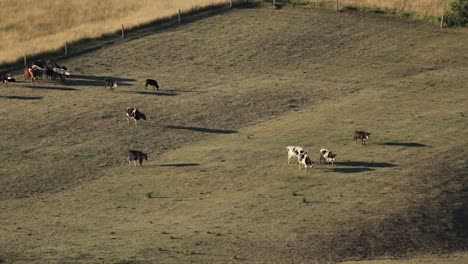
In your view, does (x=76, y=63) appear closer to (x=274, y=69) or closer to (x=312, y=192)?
(x=274, y=69)

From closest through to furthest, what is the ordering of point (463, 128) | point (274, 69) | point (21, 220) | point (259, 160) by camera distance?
point (21, 220)
point (259, 160)
point (463, 128)
point (274, 69)

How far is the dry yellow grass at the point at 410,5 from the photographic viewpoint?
267 ft

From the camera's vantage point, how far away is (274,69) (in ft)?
228

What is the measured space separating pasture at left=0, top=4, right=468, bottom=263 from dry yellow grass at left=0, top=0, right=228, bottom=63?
3.69m

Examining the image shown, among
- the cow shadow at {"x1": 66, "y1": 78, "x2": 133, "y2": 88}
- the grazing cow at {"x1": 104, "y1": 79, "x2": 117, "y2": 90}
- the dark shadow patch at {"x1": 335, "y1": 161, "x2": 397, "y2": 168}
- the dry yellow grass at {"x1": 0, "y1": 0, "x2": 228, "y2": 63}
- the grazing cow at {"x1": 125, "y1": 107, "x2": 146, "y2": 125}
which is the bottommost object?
the dark shadow patch at {"x1": 335, "y1": 161, "x2": 397, "y2": 168}

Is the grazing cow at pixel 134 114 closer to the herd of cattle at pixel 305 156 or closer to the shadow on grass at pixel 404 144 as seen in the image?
the herd of cattle at pixel 305 156

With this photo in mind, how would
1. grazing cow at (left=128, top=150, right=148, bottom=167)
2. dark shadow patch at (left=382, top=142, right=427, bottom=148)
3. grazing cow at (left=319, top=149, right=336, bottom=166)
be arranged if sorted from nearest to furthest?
grazing cow at (left=319, top=149, right=336, bottom=166)
grazing cow at (left=128, top=150, right=148, bottom=167)
dark shadow patch at (left=382, top=142, right=427, bottom=148)

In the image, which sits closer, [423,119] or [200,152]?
[200,152]

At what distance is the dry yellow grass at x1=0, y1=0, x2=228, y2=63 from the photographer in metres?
75.9

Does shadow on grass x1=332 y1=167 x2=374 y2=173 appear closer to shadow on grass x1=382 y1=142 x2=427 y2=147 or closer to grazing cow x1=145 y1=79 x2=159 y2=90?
shadow on grass x1=382 y1=142 x2=427 y2=147

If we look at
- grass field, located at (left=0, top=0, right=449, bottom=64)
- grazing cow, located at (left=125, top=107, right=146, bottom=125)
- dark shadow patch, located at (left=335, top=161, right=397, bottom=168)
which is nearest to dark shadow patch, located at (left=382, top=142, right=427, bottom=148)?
dark shadow patch, located at (left=335, top=161, right=397, bottom=168)

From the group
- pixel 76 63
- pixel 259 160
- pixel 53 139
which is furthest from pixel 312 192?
pixel 76 63

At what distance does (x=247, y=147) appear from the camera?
51.8 metres

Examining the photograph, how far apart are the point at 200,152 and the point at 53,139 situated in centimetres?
933
